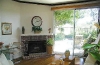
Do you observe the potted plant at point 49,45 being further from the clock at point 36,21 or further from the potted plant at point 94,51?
the potted plant at point 94,51

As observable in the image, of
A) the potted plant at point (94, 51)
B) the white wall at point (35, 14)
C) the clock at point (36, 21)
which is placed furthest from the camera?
the clock at point (36, 21)

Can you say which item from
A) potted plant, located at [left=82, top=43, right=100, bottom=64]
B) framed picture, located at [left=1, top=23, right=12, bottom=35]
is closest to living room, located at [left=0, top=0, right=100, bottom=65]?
framed picture, located at [left=1, top=23, right=12, bottom=35]

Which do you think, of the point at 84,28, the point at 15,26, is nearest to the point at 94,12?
the point at 84,28

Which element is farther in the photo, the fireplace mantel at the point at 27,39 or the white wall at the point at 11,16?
the fireplace mantel at the point at 27,39

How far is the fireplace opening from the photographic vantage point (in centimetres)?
509

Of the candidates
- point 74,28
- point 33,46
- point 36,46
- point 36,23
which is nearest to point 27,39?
point 33,46

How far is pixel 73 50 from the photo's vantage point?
17.0 ft

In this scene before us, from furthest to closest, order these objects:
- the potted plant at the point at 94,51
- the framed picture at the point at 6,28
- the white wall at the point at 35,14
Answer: the white wall at the point at 35,14, the framed picture at the point at 6,28, the potted plant at the point at 94,51

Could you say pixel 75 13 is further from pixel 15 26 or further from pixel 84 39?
pixel 15 26

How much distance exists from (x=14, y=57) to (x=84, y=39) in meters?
3.16

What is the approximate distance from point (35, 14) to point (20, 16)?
708 millimetres

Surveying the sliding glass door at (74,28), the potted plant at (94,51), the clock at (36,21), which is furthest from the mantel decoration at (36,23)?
the potted plant at (94,51)

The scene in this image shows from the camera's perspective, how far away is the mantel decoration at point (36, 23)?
16.6 feet

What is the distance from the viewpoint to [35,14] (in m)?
5.22
